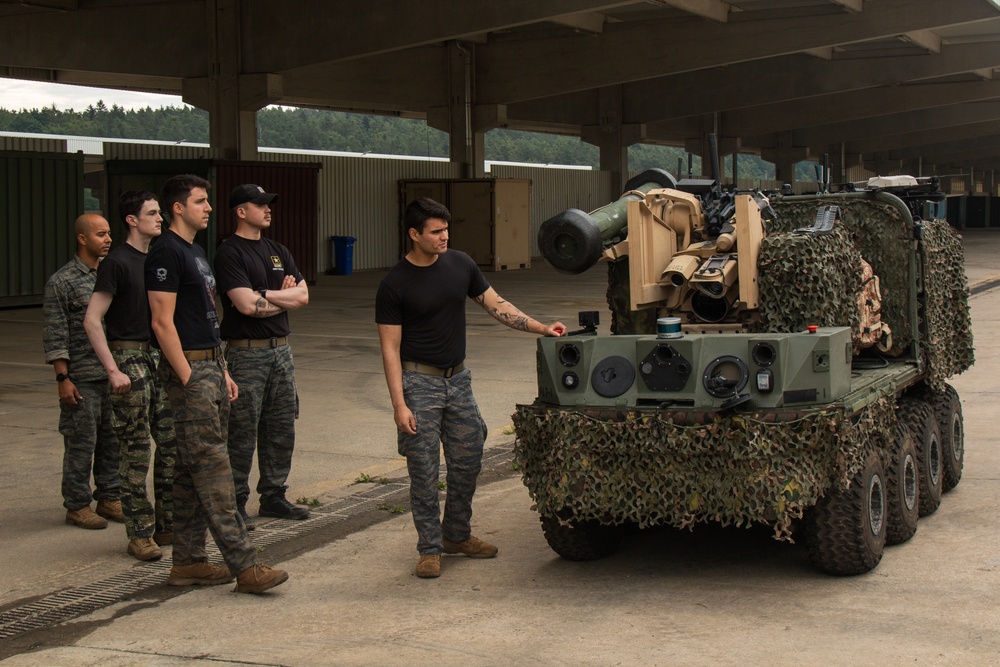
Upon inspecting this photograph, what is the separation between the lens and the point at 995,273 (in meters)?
29.8

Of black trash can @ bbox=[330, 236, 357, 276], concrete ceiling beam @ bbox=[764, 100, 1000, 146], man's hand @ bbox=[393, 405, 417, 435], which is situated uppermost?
concrete ceiling beam @ bbox=[764, 100, 1000, 146]

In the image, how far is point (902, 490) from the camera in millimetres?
6855

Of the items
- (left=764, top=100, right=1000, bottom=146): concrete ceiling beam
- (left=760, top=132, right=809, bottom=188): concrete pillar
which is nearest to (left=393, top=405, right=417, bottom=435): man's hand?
(left=764, top=100, right=1000, bottom=146): concrete ceiling beam

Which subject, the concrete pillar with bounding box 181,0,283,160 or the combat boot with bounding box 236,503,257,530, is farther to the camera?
the concrete pillar with bounding box 181,0,283,160

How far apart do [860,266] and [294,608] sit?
353 cm

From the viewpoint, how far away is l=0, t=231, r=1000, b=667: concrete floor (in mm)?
5371

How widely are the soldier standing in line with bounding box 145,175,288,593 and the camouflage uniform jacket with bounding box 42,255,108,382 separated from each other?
125 centimetres

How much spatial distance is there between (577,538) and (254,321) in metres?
2.16

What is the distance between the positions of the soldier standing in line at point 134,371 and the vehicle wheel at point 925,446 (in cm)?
415

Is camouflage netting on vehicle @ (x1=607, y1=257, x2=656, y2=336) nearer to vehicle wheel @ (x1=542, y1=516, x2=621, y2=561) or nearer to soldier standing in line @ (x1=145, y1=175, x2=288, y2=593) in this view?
vehicle wheel @ (x1=542, y1=516, x2=621, y2=561)

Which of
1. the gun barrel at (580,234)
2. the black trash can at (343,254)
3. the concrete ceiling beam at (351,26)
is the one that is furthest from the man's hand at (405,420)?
the black trash can at (343,254)

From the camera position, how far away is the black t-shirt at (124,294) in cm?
696

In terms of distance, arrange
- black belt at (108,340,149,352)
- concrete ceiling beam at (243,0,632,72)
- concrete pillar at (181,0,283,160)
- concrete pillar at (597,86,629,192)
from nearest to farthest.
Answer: black belt at (108,340,149,352) → concrete ceiling beam at (243,0,632,72) → concrete pillar at (181,0,283,160) → concrete pillar at (597,86,629,192)

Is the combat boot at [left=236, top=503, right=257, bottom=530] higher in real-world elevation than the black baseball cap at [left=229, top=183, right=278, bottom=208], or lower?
lower
